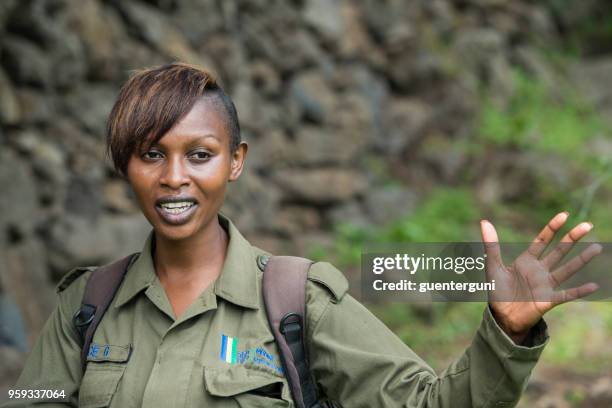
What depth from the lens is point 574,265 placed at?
1.85 meters

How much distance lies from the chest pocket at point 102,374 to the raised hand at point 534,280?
114 cm

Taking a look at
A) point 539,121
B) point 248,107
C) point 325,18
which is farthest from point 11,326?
point 539,121

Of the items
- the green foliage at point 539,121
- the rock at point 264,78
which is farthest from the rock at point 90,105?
the green foliage at point 539,121

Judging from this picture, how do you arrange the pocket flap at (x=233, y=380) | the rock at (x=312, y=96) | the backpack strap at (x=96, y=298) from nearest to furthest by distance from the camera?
the pocket flap at (x=233, y=380) < the backpack strap at (x=96, y=298) < the rock at (x=312, y=96)

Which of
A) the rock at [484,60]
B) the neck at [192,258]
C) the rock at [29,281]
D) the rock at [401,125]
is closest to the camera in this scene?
the neck at [192,258]

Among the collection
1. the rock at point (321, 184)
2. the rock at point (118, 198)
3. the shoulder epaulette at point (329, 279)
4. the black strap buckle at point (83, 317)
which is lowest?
the rock at point (321, 184)

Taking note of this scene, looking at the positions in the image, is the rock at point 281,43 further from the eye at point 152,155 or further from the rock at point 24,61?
the eye at point 152,155

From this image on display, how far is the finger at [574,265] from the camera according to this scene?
1.84 metres

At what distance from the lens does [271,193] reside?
9.71m

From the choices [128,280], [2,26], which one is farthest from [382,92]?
[128,280]

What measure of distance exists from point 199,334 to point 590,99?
42.5ft

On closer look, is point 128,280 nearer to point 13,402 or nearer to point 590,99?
point 13,402

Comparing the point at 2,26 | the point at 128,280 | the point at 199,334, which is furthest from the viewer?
the point at 2,26

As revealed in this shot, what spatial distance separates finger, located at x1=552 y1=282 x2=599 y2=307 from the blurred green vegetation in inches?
154
